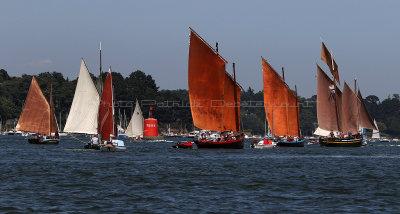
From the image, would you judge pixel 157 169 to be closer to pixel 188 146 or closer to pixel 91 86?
pixel 91 86

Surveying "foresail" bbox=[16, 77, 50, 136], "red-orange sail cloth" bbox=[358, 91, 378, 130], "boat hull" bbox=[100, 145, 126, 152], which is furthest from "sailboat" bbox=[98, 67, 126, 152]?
"red-orange sail cloth" bbox=[358, 91, 378, 130]

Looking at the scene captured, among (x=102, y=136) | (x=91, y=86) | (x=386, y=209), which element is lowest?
(x=386, y=209)

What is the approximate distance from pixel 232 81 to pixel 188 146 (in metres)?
20.8

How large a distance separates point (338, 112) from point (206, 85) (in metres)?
43.1

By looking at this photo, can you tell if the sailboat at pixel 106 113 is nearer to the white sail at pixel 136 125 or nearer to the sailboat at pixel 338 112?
the sailboat at pixel 338 112

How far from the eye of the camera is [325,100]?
13625cm

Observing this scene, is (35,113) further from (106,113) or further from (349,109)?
(349,109)

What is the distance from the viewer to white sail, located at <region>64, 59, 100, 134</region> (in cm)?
10188

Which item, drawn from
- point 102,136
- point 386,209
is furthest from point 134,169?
point 386,209

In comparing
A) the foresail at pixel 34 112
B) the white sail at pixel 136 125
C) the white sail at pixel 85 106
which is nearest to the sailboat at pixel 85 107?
the white sail at pixel 85 106

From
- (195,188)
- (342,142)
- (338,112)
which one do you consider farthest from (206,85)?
(195,188)

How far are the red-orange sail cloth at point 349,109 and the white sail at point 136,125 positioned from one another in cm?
7041

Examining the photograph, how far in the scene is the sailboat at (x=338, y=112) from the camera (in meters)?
136

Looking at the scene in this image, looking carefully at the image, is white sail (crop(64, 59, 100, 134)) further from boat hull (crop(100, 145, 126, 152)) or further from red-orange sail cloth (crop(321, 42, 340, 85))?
red-orange sail cloth (crop(321, 42, 340, 85))
